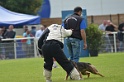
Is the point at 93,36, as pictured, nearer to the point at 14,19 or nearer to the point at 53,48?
the point at 14,19

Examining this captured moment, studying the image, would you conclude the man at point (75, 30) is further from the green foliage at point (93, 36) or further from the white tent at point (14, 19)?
the white tent at point (14, 19)

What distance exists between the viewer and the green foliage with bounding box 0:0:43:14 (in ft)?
129

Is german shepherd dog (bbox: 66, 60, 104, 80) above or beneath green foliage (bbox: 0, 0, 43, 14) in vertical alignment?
beneath

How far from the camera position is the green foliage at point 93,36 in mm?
27312

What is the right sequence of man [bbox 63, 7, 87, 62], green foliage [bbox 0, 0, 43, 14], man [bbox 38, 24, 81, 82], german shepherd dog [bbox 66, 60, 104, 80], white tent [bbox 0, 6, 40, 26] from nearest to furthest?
man [bbox 38, 24, 81, 82] < german shepherd dog [bbox 66, 60, 104, 80] < man [bbox 63, 7, 87, 62] < white tent [bbox 0, 6, 40, 26] < green foliage [bbox 0, 0, 43, 14]

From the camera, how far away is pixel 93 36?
2747 centimetres

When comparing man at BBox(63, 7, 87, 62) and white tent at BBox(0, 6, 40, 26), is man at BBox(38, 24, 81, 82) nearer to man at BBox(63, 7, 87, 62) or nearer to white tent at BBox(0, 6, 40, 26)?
man at BBox(63, 7, 87, 62)

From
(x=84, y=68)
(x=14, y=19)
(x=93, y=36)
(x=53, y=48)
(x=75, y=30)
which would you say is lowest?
(x=93, y=36)

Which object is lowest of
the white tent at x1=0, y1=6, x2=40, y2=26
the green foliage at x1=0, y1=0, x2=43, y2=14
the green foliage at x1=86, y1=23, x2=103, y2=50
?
the green foliage at x1=86, y1=23, x2=103, y2=50

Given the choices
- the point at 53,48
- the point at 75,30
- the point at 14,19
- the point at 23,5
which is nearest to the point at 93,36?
the point at 14,19

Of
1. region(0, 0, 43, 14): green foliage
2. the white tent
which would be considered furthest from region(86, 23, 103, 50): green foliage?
region(0, 0, 43, 14): green foliage

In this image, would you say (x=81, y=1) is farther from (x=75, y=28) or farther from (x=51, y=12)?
(x=75, y=28)

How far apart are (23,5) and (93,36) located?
13322mm

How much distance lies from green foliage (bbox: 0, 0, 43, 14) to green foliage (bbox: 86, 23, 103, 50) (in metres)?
12.8
